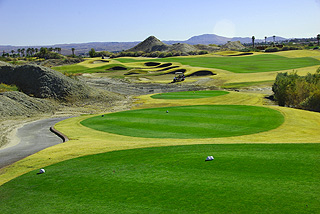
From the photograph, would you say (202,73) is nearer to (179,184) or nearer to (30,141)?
(30,141)

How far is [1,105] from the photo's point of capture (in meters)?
36.8

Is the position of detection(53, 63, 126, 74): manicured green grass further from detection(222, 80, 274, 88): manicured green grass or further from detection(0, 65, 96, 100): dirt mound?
detection(0, 65, 96, 100): dirt mound

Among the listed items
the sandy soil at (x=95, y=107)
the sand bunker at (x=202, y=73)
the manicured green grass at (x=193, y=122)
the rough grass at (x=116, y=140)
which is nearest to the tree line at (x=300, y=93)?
the rough grass at (x=116, y=140)

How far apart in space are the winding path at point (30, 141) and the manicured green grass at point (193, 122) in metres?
3.70

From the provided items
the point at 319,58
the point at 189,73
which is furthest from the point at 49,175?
the point at 319,58

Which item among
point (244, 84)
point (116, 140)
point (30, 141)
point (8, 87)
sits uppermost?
point (8, 87)

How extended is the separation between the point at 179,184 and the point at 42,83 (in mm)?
43386

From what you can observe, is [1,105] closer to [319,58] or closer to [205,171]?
[205,171]

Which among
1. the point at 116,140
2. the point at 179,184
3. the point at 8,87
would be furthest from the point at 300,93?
the point at 8,87

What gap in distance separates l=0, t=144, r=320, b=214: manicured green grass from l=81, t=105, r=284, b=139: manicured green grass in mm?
7850

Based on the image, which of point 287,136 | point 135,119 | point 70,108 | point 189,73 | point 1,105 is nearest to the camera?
point 287,136

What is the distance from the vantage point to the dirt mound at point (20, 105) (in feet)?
121

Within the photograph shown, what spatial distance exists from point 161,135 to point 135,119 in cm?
683

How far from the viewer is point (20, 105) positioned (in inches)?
1545
